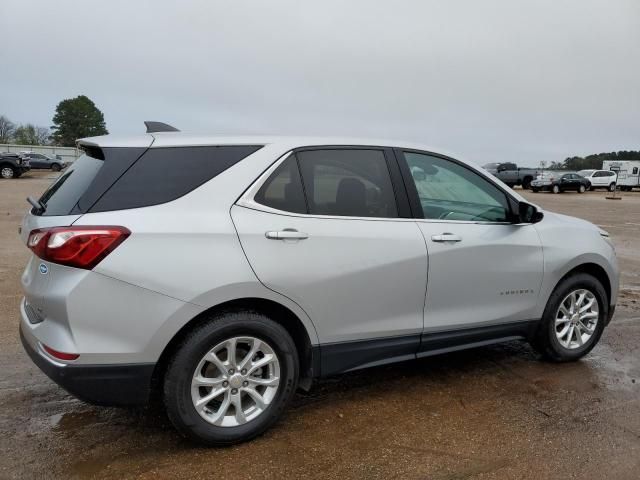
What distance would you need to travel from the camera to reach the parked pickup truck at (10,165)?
104 feet

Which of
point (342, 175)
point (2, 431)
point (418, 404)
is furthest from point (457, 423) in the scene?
point (2, 431)

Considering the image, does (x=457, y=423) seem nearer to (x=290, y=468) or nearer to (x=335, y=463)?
(x=335, y=463)

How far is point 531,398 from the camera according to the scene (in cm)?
391

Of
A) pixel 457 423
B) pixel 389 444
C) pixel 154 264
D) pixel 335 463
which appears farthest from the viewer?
pixel 457 423

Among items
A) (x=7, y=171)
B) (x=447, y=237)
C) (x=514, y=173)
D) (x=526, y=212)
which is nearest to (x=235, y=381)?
(x=447, y=237)

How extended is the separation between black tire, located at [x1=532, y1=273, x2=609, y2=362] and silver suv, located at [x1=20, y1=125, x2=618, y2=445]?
46 centimetres

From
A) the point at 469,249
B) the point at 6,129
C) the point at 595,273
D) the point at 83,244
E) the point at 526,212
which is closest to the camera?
the point at 83,244

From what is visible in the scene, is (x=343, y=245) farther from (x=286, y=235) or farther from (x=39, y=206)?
(x=39, y=206)

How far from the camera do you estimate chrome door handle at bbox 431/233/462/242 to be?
12.0 ft

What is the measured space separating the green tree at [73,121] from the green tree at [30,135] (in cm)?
168

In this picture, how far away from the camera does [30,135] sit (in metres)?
93.2

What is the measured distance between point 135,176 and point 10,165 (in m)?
33.3

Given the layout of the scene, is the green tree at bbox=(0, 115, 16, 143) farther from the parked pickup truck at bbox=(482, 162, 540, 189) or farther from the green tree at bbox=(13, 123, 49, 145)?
the parked pickup truck at bbox=(482, 162, 540, 189)

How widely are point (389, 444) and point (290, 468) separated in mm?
611
